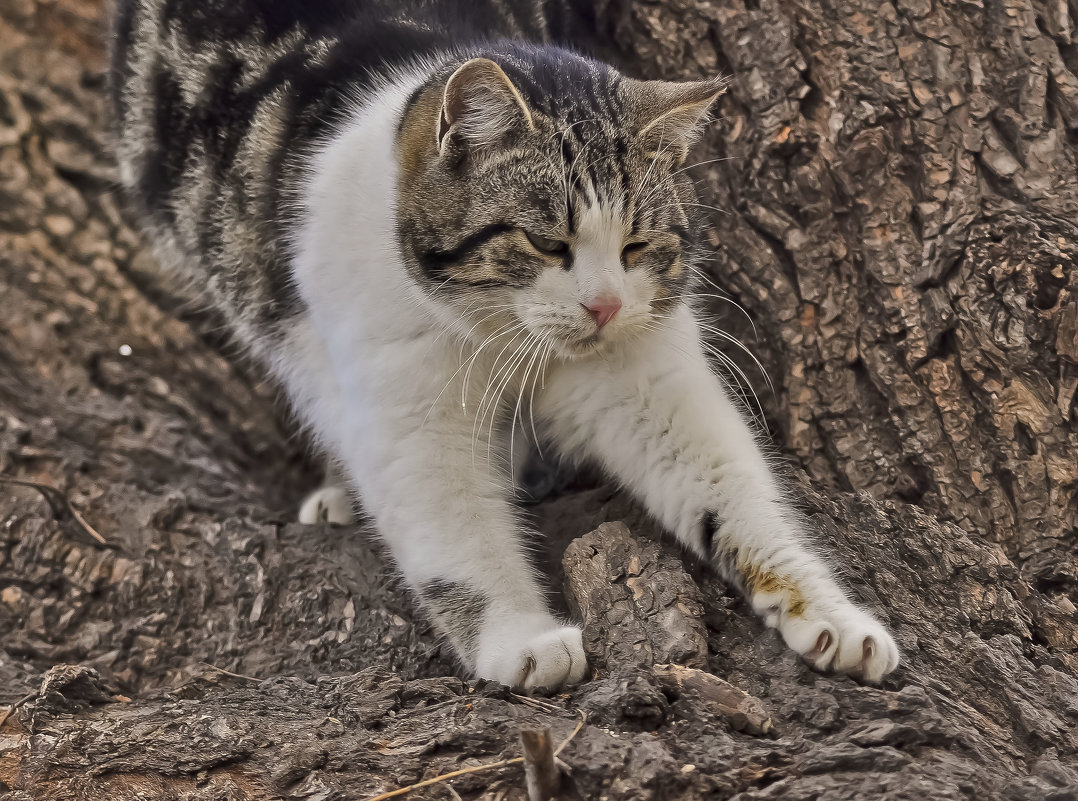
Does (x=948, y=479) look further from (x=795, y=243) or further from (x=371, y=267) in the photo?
(x=371, y=267)

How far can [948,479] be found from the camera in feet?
5.74

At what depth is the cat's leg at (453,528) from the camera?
1718 millimetres

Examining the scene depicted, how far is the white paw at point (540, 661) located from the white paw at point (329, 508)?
2.64ft

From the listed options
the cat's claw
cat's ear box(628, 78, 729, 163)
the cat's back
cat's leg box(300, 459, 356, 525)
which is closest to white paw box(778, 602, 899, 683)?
the cat's claw

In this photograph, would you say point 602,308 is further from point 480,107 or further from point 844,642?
point 844,642

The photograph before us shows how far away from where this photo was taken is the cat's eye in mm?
1679

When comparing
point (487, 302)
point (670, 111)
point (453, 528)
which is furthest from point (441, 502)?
point (670, 111)

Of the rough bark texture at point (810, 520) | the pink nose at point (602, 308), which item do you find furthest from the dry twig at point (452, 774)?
the pink nose at point (602, 308)

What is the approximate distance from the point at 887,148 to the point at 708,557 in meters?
0.92

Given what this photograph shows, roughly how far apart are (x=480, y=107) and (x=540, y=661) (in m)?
0.97

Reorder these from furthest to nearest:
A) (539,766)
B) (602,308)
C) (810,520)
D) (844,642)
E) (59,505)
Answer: (59,505) → (810,520) → (602,308) → (844,642) → (539,766)

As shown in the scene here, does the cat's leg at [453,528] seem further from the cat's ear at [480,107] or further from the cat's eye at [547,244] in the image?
the cat's ear at [480,107]

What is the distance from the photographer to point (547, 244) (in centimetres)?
168

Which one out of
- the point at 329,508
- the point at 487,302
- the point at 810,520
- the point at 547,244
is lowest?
the point at 329,508
